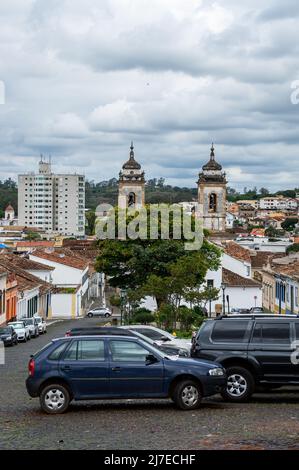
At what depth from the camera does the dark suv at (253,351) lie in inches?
707

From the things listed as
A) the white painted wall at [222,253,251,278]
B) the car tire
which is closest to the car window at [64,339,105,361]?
the car tire

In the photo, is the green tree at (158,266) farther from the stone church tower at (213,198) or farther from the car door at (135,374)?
the stone church tower at (213,198)

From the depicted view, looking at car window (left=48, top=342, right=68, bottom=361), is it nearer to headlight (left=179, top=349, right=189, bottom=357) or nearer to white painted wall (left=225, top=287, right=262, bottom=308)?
headlight (left=179, top=349, right=189, bottom=357)

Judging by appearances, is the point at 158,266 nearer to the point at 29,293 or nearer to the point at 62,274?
the point at 29,293

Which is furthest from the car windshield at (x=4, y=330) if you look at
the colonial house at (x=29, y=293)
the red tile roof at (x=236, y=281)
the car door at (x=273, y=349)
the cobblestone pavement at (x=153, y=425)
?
the red tile roof at (x=236, y=281)

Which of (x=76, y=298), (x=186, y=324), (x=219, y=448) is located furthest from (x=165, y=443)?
(x=76, y=298)

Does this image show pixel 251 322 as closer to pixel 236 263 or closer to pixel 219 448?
pixel 219 448

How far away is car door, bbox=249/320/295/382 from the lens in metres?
17.9

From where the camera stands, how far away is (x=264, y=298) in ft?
250

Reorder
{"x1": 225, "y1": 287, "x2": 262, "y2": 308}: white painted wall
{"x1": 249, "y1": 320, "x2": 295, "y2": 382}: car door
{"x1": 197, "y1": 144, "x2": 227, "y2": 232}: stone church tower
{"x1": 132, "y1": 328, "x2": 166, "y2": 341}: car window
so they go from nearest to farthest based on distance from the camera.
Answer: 1. {"x1": 249, "y1": 320, "x2": 295, "y2": 382}: car door
2. {"x1": 132, "y1": 328, "x2": 166, "y2": 341}: car window
3. {"x1": 225, "y1": 287, "x2": 262, "y2": 308}: white painted wall
4. {"x1": 197, "y1": 144, "x2": 227, "y2": 232}: stone church tower

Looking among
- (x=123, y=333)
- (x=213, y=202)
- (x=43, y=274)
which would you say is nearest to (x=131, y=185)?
(x=213, y=202)

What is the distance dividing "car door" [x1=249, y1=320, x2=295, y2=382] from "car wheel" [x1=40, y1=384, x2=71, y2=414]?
396 centimetres
